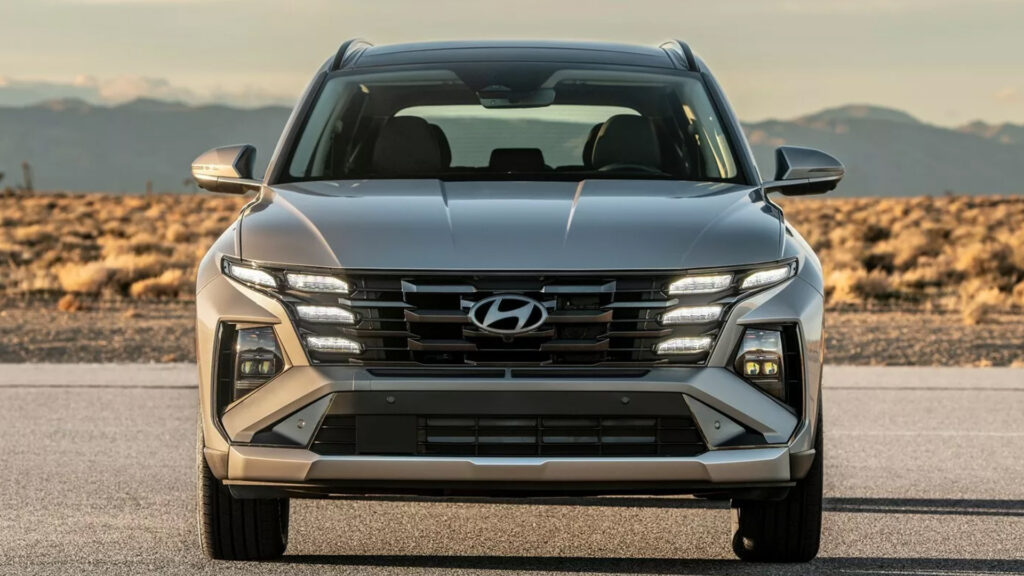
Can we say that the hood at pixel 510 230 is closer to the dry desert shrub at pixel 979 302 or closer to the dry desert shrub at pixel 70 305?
the dry desert shrub at pixel 979 302

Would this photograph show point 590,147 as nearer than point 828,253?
Yes

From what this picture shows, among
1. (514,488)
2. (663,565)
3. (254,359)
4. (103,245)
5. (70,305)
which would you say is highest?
(254,359)

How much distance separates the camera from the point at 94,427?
10367 mm

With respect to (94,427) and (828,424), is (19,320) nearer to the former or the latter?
(94,427)

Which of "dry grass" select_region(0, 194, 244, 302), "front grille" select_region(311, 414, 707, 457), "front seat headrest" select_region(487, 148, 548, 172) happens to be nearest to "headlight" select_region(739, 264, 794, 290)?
"front grille" select_region(311, 414, 707, 457)

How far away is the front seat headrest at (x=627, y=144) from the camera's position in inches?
271

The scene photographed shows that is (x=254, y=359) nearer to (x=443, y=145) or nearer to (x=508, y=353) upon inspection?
(x=508, y=353)

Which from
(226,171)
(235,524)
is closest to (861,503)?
(235,524)

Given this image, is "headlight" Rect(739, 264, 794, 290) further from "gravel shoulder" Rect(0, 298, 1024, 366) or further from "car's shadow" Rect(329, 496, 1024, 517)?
"gravel shoulder" Rect(0, 298, 1024, 366)

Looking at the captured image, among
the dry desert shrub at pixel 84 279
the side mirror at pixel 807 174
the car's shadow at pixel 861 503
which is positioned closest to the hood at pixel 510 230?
the side mirror at pixel 807 174

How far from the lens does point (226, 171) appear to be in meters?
6.70

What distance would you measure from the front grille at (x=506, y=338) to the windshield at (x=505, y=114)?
151 centimetres

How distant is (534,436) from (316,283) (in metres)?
0.86

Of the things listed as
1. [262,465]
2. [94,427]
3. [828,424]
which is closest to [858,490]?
[828,424]
